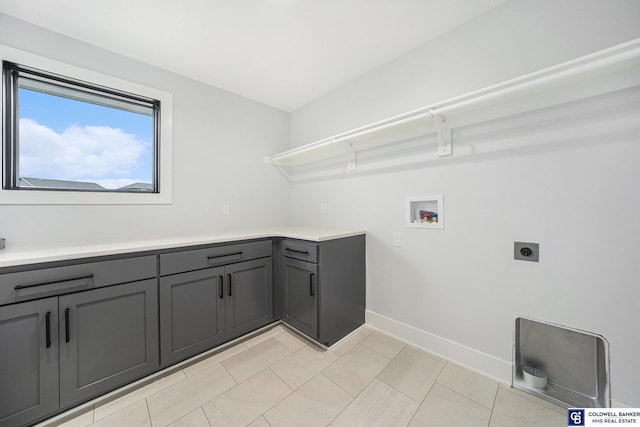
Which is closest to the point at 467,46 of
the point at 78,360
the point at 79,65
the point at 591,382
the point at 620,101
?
the point at 620,101

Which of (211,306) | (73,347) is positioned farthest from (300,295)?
(73,347)

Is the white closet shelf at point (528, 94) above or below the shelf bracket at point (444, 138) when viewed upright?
above

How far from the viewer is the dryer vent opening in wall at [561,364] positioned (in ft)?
4.29

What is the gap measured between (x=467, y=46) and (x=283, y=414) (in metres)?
2.69

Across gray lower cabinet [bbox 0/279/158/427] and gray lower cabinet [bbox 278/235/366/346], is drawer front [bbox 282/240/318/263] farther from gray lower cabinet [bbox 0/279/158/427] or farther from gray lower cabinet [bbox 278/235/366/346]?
gray lower cabinet [bbox 0/279/158/427]

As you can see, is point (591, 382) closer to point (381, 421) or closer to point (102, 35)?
point (381, 421)

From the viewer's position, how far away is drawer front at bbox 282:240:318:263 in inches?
73.8

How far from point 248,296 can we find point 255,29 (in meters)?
2.13

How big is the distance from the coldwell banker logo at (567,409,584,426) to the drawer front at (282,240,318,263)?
1.62m

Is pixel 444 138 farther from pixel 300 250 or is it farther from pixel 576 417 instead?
pixel 576 417

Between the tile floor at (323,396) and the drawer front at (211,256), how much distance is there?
739 millimetres

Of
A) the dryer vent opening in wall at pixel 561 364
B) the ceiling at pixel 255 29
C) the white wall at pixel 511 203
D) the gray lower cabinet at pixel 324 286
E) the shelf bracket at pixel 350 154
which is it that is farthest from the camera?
the shelf bracket at pixel 350 154

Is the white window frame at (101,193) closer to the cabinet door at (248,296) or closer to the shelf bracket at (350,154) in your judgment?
the cabinet door at (248,296)

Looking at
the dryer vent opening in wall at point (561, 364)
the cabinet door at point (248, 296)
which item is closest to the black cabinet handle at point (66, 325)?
the cabinet door at point (248, 296)
